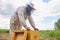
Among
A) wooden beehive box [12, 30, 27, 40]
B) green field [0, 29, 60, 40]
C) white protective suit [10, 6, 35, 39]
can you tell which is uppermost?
white protective suit [10, 6, 35, 39]

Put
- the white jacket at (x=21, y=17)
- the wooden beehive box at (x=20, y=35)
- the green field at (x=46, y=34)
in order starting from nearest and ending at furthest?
the wooden beehive box at (x=20, y=35) < the white jacket at (x=21, y=17) < the green field at (x=46, y=34)

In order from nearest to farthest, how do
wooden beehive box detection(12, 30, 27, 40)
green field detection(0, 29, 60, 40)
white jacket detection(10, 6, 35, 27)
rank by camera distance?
wooden beehive box detection(12, 30, 27, 40) < white jacket detection(10, 6, 35, 27) < green field detection(0, 29, 60, 40)

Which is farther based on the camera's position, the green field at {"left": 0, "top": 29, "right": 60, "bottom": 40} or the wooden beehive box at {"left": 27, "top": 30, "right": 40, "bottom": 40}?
the green field at {"left": 0, "top": 29, "right": 60, "bottom": 40}

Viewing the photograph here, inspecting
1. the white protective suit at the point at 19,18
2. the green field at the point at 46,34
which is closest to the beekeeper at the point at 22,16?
the white protective suit at the point at 19,18

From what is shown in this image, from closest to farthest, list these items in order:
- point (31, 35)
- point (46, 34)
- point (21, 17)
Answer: point (31, 35), point (21, 17), point (46, 34)

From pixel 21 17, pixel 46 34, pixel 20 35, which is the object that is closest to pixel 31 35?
pixel 20 35

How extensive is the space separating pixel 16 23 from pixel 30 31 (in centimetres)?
82

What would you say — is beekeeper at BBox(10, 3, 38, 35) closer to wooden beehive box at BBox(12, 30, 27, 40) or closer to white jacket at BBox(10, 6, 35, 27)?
white jacket at BBox(10, 6, 35, 27)

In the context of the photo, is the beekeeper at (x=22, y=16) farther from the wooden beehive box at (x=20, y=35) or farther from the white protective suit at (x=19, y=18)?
the wooden beehive box at (x=20, y=35)

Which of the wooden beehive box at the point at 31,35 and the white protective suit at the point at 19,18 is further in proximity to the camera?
the white protective suit at the point at 19,18

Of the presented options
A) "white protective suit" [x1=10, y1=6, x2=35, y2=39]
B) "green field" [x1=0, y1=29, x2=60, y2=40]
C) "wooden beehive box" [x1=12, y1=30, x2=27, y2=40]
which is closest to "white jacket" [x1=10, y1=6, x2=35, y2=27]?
"white protective suit" [x1=10, y1=6, x2=35, y2=39]

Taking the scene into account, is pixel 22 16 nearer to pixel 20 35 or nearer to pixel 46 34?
pixel 20 35

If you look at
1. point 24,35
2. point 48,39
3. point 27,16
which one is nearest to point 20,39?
point 24,35

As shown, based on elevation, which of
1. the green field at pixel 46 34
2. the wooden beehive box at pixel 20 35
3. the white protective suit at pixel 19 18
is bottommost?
the green field at pixel 46 34
